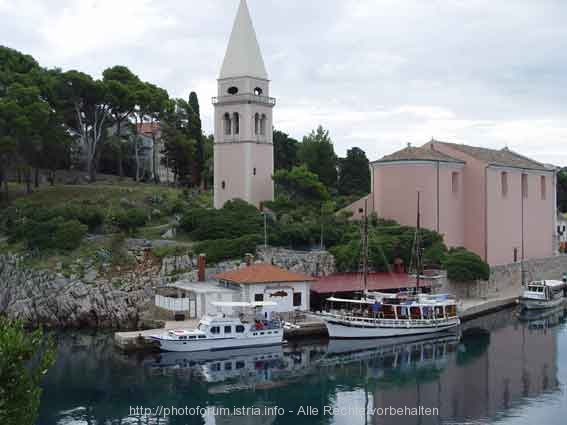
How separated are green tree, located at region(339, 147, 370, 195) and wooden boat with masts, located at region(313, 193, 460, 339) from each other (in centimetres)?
2703

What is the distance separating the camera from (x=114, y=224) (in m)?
39.9

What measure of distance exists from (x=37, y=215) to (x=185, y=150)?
15214mm

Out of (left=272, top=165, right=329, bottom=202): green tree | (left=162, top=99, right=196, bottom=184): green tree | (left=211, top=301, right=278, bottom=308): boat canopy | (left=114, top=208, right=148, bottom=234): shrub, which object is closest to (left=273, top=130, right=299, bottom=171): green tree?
(left=162, top=99, right=196, bottom=184): green tree

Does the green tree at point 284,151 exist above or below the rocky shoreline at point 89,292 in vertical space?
above

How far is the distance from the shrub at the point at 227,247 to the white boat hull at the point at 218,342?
22.6 ft

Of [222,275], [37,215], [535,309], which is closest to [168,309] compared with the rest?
[222,275]

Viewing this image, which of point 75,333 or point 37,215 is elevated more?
point 37,215

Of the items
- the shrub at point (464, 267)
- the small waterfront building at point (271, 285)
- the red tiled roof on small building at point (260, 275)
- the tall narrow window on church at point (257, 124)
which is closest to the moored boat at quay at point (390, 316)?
the small waterfront building at point (271, 285)

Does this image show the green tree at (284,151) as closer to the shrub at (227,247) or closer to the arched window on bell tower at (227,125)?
the arched window on bell tower at (227,125)

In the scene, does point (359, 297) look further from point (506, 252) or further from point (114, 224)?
point (506, 252)

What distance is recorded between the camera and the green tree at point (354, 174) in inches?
2453

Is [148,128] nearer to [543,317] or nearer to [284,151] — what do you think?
[284,151]

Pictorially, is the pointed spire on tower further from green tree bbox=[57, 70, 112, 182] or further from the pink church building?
the pink church building

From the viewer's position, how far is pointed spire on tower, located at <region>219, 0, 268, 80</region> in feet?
144
